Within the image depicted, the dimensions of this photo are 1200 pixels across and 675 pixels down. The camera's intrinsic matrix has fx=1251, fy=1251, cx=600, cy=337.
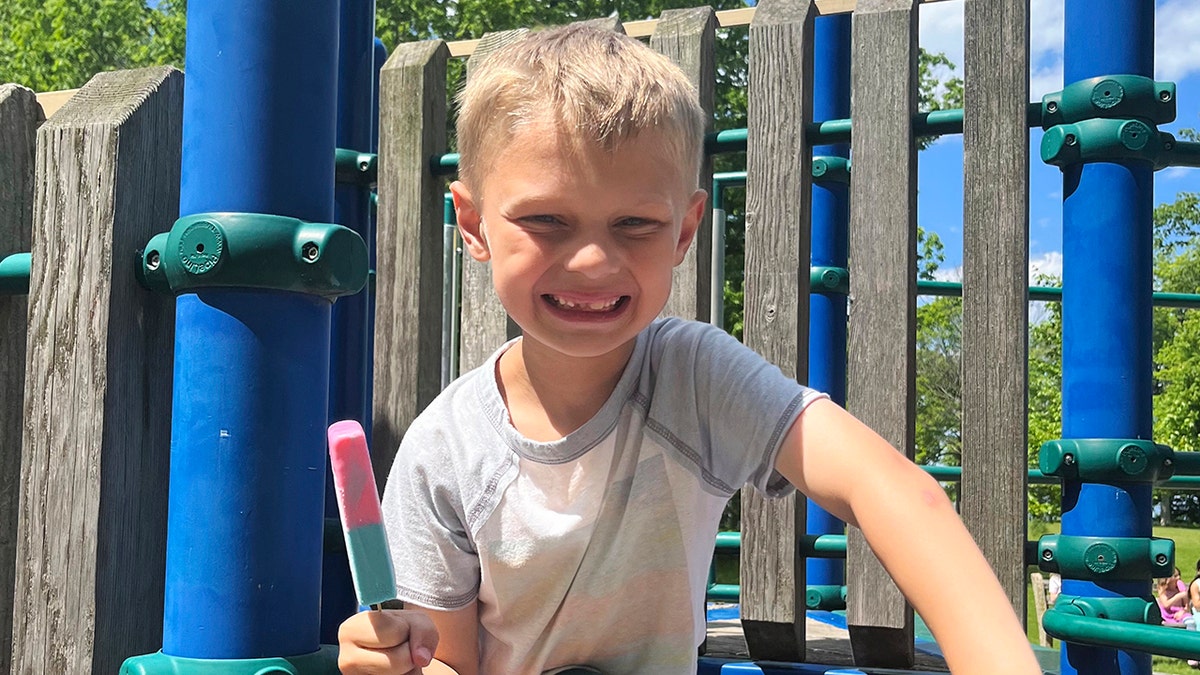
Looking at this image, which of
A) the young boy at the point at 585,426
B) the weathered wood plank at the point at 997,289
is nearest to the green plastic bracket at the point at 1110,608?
the weathered wood plank at the point at 997,289

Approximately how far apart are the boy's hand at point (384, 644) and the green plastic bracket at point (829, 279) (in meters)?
3.51

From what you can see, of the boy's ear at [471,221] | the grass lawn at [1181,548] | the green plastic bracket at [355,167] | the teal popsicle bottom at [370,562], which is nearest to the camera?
the teal popsicle bottom at [370,562]

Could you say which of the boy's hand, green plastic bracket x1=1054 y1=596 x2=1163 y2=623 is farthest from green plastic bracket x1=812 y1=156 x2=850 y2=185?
the boy's hand

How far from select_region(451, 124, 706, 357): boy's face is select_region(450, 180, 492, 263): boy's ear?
0.11 meters

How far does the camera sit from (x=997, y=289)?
285 cm

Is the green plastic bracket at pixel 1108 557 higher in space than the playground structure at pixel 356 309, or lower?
lower

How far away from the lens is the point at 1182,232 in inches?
1829

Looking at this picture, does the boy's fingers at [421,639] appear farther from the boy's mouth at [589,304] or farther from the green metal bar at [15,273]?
the green metal bar at [15,273]

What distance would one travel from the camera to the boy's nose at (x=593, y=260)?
161 cm

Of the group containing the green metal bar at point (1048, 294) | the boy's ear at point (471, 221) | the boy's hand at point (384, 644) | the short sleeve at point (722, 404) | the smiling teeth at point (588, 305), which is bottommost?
the boy's hand at point (384, 644)

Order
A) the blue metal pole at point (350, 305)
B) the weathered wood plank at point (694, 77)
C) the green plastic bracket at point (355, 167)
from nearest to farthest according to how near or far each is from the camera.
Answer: the weathered wood plank at point (694, 77)
the blue metal pole at point (350, 305)
the green plastic bracket at point (355, 167)

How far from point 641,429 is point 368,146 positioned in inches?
77.0

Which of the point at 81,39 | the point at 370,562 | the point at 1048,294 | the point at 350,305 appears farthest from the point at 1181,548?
the point at 370,562

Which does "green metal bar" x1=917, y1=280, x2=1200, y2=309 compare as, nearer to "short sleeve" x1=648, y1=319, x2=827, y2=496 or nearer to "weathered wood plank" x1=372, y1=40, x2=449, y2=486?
"weathered wood plank" x1=372, y1=40, x2=449, y2=486
